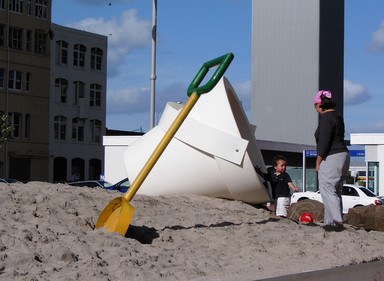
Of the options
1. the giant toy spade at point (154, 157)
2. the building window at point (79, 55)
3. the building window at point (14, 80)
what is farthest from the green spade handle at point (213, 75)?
the building window at point (79, 55)

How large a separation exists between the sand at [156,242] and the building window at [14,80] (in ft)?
206

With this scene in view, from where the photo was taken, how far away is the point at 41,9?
74062 mm

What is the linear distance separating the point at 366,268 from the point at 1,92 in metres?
65.1

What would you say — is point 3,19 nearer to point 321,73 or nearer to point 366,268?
point 321,73

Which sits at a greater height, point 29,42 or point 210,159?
point 29,42

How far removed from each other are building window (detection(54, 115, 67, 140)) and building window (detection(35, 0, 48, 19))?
9.51 meters

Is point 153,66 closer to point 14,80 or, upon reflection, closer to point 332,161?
point 332,161

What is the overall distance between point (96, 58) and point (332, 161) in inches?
2775

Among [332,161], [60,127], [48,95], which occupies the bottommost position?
→ [332,161]

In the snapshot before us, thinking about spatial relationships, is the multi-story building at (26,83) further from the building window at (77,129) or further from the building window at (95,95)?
the building window at (95,95)

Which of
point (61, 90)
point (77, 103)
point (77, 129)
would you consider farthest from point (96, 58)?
point (77, 129)

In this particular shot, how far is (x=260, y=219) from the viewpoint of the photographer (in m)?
10.5

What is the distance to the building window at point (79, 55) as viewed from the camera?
3034 inches

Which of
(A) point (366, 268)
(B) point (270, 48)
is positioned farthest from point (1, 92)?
(A) point (366, 268)
